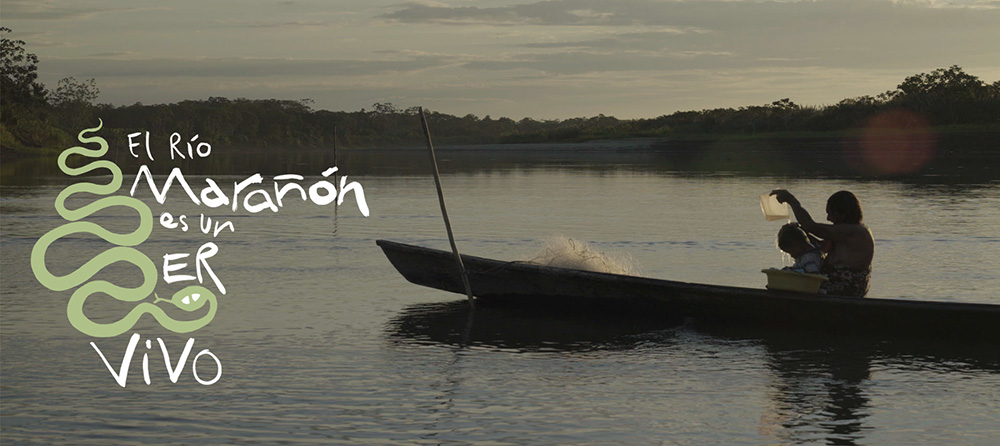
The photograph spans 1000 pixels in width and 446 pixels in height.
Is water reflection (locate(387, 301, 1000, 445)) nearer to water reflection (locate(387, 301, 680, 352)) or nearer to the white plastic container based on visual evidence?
water reflection (locate(387, 301, 680, 352))

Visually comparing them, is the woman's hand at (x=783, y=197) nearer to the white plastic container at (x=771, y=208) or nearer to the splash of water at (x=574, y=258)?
the white plastic container at (x=771, y=208)

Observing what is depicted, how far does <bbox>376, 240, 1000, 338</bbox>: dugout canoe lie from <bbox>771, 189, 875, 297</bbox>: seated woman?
0.43 m

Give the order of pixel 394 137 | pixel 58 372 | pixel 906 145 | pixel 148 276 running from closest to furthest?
1. pixel 58 372
2. pixel 148 276
3. pixel 906 145
4. pixel 394 137

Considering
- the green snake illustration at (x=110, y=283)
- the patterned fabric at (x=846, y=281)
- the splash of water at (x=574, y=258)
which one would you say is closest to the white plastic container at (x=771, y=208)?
the patterned fabric at (x=846, y=281)

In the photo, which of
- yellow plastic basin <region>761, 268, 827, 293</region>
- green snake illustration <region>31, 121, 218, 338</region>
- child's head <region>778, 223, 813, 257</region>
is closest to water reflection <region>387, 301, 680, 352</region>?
yellow plastic basin <region>761, 268, 827, 293</region>

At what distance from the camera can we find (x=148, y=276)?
637 inches

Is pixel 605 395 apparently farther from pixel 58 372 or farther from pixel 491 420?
pixel 58 372

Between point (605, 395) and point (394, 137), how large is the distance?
15646 cm

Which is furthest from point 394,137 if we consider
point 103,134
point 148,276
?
point 148,276

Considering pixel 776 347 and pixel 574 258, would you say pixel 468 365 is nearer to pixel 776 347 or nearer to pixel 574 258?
pixel 776 347

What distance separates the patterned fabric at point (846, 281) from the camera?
11.9 metres

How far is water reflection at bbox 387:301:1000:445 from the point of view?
8.71m

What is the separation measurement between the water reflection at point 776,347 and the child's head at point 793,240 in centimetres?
82

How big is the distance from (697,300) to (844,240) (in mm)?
1596
